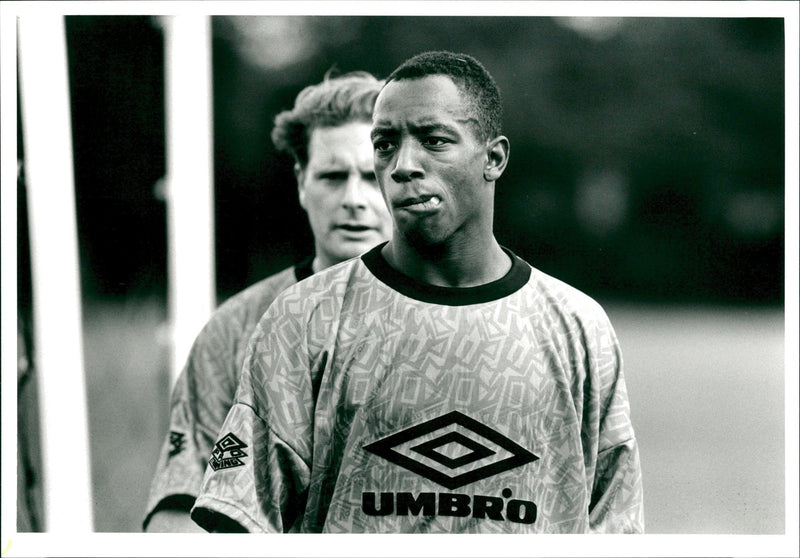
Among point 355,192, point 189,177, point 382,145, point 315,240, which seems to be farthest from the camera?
point 189,177

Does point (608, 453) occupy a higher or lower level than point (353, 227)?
lower

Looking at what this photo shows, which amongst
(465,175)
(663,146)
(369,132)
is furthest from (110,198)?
(663,146)

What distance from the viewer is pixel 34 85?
3156 millimetres

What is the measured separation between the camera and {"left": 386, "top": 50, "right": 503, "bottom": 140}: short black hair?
2736mm

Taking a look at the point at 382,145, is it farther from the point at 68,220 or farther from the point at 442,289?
the point at 68,220

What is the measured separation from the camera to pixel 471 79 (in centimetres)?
276

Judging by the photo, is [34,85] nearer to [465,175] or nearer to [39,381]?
[39,381]

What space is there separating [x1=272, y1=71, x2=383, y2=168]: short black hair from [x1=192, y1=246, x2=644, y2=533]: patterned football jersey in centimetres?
58

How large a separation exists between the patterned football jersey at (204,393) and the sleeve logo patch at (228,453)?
0.33 metres

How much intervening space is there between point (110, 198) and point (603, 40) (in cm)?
179

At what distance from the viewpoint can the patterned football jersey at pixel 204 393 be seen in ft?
10.2

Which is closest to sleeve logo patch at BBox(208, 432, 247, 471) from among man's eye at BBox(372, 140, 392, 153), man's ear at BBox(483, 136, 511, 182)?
man's eye at BBox(372, 140, 392, 153)

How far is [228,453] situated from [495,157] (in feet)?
3.91

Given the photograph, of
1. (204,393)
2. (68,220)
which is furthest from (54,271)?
(204,393)
